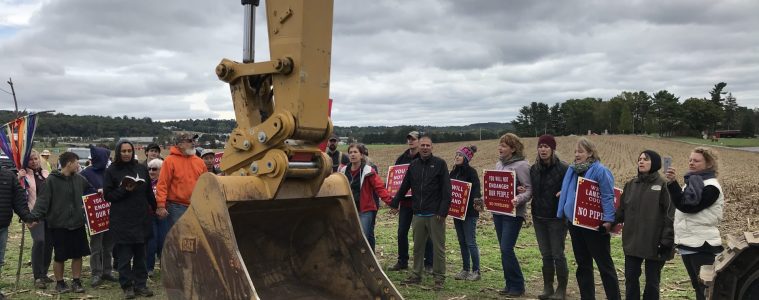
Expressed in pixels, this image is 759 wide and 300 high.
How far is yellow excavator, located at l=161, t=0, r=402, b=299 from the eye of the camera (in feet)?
13.8

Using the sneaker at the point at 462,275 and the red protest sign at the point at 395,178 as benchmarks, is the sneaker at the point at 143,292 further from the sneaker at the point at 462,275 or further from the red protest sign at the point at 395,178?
the sneaker at the point at 462,275

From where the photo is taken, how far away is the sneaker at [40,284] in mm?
7578

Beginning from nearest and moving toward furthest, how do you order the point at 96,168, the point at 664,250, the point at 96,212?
the point at 664,250 < the point at 96,212 < the point at 96,168

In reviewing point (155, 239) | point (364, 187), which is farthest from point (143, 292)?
point (364, 187)

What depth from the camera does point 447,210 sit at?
766cm

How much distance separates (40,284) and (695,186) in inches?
327

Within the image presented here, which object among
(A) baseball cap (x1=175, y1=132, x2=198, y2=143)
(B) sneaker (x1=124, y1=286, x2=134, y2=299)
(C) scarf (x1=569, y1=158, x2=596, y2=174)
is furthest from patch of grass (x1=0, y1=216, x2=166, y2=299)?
(C) scarf (x1=569, y1=158, x2=596, y2=174)

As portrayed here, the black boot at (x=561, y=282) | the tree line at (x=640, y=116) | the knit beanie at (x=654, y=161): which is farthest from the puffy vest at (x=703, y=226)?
the tree line at (x=640, y=116)

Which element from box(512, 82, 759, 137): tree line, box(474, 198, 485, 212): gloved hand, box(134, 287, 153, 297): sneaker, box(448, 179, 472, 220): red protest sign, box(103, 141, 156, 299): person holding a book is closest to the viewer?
box(103, 141, 156, 299): person holding a book

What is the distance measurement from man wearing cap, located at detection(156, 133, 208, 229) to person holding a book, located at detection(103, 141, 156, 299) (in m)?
0.25

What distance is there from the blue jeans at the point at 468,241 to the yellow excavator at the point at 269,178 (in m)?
3.51

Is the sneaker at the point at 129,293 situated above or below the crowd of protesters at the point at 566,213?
below

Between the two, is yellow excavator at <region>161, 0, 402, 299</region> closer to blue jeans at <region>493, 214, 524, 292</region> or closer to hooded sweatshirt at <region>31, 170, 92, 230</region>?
blue jeans at <region>493, 214, 524, 292</region>

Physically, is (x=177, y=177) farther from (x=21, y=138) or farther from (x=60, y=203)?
(x=21, y=138)
